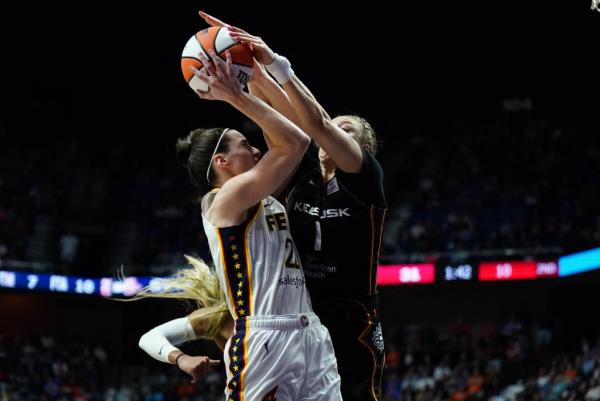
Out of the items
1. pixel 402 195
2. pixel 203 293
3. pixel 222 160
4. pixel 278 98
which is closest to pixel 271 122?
pixel 222 160

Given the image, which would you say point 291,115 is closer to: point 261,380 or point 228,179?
point 228,179

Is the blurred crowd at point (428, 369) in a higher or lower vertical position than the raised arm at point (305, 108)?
lower

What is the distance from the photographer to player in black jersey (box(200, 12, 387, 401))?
4043 millimetres

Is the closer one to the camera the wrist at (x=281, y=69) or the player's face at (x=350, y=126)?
the wrist at (x=281, y=69)

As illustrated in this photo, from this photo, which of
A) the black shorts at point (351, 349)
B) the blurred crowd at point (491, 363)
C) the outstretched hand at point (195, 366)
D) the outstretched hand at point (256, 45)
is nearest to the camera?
the outstretched hand at point (195, 366)

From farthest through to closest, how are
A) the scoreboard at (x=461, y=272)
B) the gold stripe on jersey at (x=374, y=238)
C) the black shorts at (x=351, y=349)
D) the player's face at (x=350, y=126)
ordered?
the scoreboard at (x=461, y=272) < the player's face at (x=350, y=126) < the gold stripe on jersey at (x=374, y=238) < the black shorts at (x=351, y=349)

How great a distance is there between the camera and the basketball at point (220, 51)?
12.2 ft

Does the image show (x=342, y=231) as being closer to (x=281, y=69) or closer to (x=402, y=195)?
(x=281, y=69)

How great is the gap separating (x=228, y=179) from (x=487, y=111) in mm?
19045

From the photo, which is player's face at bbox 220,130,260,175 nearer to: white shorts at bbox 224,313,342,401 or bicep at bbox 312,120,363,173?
bicep at bbox 312,120,363,173

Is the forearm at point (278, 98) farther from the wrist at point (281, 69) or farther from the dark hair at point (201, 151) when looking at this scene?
the dark hair at point (201, 151)

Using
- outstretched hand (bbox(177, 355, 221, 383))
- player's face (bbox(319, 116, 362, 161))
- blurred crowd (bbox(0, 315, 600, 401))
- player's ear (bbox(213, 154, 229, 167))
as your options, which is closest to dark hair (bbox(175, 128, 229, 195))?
player's ear (bbox(213, 154, 229, 167))

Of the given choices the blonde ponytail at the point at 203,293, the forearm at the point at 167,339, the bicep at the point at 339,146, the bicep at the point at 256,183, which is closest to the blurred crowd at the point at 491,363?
the blonde ponytail at the point at 203,293

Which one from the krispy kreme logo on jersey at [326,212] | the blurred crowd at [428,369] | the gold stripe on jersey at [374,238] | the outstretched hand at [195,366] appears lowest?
the blurred crowd at [428,369]
